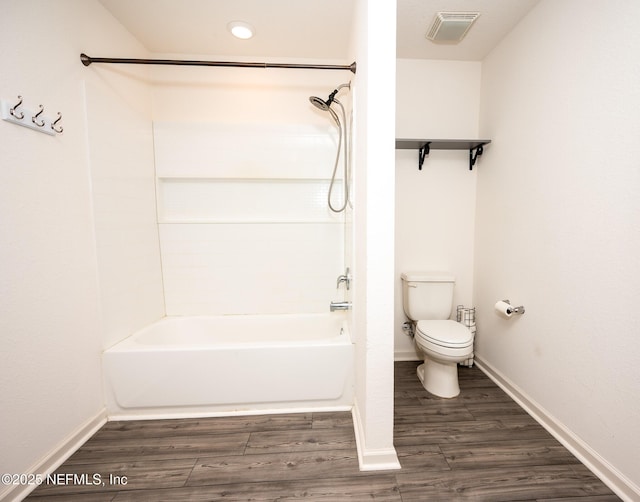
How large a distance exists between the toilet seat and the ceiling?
1964mm

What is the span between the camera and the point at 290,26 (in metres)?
1.61

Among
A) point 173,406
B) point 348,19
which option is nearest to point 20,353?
point 173,406

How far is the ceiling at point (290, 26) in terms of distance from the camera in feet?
4.76

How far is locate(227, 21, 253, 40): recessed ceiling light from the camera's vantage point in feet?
5.16

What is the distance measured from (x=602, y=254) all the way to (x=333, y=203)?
1524 mm

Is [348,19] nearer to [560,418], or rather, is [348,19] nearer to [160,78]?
[160,78]

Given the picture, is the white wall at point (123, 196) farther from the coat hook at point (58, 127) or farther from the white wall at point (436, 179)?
the white wall at point (436, 179)

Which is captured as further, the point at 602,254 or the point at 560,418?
the point at 560,418

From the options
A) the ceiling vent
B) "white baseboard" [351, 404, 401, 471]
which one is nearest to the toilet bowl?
"white baseboard" [351, 404, 401, 471]

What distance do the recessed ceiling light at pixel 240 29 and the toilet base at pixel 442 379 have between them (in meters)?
2.50

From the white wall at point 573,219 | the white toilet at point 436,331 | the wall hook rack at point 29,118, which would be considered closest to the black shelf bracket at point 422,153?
the white wall at point 573,219

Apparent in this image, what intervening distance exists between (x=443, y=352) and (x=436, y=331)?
0.14 meters

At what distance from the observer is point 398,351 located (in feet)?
7.06

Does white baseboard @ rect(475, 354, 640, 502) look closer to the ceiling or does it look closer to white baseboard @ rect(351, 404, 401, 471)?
white baseboard @ rect(351, 404, 401, 471)
